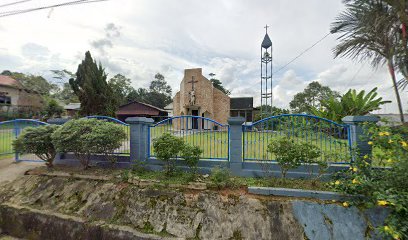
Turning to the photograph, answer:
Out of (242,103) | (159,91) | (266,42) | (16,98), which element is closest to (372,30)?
(266,42)

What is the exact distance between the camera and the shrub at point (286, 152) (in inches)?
156

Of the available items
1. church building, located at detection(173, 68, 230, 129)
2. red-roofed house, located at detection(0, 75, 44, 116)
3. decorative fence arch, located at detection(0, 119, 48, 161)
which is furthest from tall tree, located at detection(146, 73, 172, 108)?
decorative fence arch, located at detection(0, 119, 48, 161)

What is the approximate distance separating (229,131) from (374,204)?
296cm

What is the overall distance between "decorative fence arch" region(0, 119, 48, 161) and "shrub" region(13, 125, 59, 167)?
4.04ft

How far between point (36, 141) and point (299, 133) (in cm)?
700

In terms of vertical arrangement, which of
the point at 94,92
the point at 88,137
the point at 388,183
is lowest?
the point at 388,183

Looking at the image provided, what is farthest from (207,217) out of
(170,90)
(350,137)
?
(170,90)

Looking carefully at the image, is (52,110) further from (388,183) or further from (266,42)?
(388,183)

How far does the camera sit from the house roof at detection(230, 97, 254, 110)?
23170 mm

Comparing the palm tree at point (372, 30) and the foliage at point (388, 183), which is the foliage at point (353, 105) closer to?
the palm tree at point (372, 30)

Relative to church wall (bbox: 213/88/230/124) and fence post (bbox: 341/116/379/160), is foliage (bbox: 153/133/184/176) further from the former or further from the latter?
church wall (bbox: 213/88/230/124)

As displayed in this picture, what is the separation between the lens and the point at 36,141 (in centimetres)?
528

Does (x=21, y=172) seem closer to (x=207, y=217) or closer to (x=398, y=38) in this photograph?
(x=207, y=217)

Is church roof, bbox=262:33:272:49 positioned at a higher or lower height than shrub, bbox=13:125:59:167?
Result: higher
